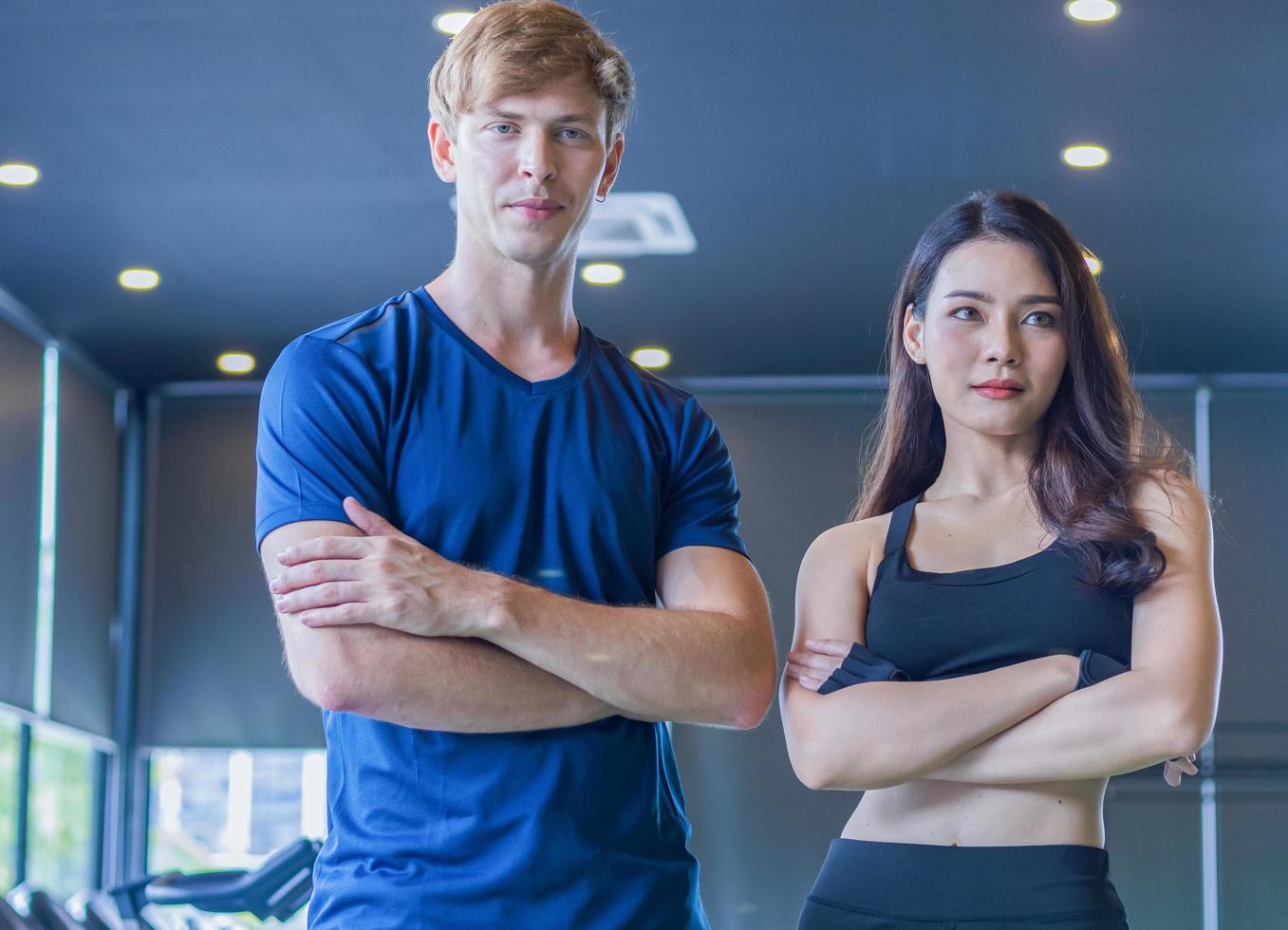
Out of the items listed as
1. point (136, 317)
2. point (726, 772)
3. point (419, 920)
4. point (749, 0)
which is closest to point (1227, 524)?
point (726, 772)

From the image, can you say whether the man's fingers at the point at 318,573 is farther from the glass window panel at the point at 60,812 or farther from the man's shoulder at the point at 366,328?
the glass window panel at the point at 60,812

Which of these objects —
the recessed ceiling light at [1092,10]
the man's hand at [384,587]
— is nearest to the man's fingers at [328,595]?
the man's hand at [384,587]

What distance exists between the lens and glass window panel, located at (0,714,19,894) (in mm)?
7328

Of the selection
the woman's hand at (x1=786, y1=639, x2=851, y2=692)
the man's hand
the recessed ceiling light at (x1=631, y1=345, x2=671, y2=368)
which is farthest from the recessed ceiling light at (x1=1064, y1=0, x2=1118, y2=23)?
the recessed ceiling light at (x1=631, y1=345, x2=671, y2=368)

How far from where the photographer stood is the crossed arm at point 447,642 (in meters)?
1.61

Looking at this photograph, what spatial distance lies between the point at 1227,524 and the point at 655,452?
725cm

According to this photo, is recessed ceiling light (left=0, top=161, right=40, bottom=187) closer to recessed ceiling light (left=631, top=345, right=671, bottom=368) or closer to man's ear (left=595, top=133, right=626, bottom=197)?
recessed ceiling light (left=631, top=345, right=671, bottom=368)

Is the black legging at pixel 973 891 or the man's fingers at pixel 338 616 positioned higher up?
the man's fingers at pixel 338 616

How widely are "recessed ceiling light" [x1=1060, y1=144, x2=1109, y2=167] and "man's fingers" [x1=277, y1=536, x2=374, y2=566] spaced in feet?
15.0

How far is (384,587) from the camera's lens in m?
1.61

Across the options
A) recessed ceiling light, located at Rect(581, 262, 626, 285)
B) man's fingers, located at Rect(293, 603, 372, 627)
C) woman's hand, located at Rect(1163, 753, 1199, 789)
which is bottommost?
woman's hand, located at Rect(1163, 753, 1199, 789)

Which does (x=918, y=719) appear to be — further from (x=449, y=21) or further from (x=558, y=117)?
(x=449, y=21)

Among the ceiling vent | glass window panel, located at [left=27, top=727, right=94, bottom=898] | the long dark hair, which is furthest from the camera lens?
glass window panel, located at [left=27, top=727, right=94, bottom=898]

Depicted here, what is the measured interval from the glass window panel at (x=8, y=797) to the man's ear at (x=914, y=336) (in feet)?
20.0
